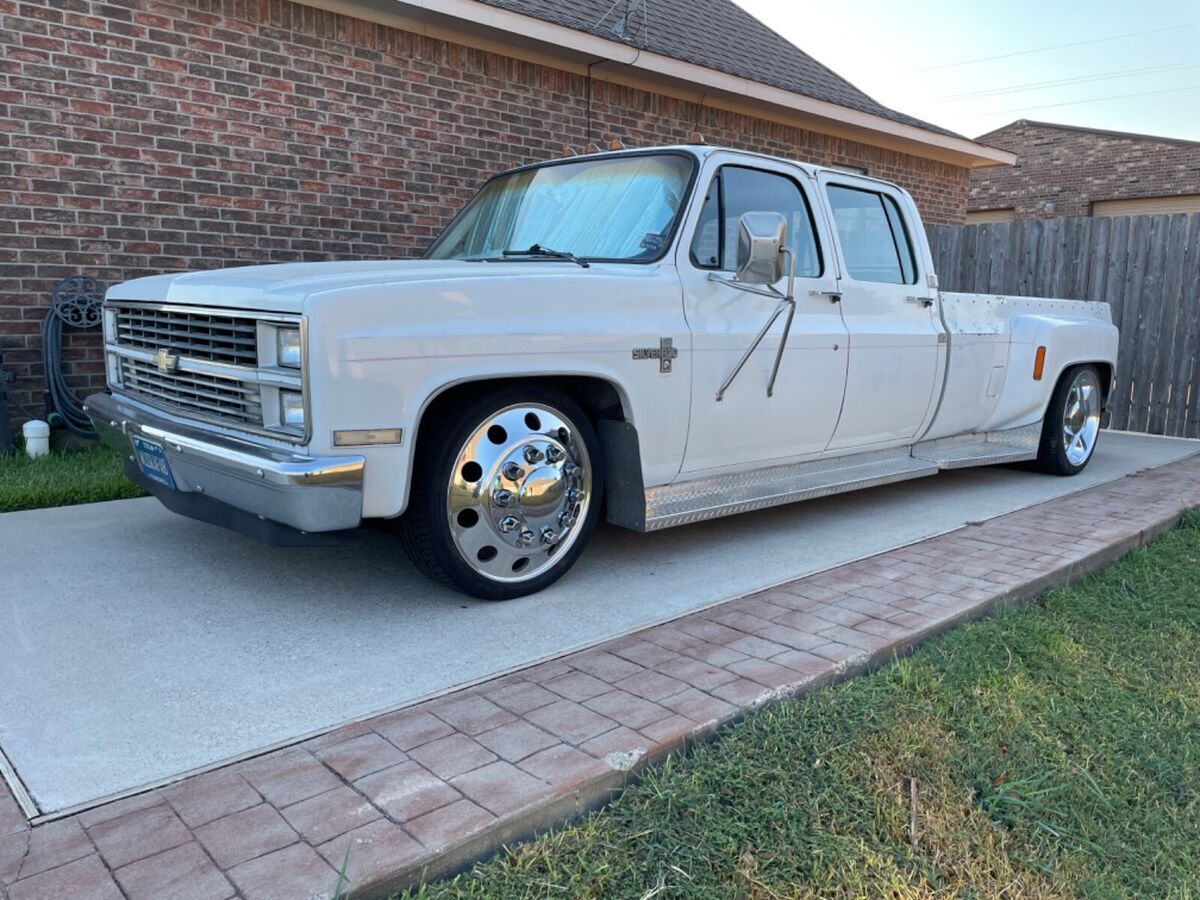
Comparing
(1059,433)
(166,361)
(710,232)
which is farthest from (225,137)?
(1059,433)

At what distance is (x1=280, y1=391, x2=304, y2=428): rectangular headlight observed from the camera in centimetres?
323

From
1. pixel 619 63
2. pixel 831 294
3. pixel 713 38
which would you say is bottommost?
pixel 831 294

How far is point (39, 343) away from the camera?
6.36 metres

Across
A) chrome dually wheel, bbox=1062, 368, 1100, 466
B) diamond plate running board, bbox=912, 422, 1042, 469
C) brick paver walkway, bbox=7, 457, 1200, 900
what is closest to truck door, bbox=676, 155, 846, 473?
brick paver walkway, bbox=7, 457, 1200, 900

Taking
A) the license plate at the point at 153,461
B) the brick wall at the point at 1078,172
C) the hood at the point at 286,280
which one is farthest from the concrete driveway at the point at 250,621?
the brick wall at the point at 1078,172

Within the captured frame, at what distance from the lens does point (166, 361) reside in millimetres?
3857

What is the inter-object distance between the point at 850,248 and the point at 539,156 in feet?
14.5

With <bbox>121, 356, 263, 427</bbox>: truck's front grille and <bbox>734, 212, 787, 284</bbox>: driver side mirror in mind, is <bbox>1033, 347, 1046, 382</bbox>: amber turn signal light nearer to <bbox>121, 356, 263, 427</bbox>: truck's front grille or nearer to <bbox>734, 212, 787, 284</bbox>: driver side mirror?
<bbox>734, 212, 787, 284</bbox>: driver side mirror

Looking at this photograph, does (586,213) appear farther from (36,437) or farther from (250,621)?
(36,437)

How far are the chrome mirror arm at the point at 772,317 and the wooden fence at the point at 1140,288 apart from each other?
6763 millimetres

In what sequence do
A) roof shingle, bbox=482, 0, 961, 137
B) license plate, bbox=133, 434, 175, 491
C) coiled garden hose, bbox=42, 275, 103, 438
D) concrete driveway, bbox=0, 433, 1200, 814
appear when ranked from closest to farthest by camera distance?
concrete driveway, bbox=0, 433, 1200, 814
license plate, bbox=133, 434, 175, 491
coiled garden hose, bbox=42, 275, 103, 438
roof shingle, bbox=482, 0, 961, 137

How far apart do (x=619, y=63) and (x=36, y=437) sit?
5957mm

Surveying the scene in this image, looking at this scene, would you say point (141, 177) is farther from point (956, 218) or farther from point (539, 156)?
point (956, 218)

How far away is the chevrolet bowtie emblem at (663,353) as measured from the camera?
158 inches
